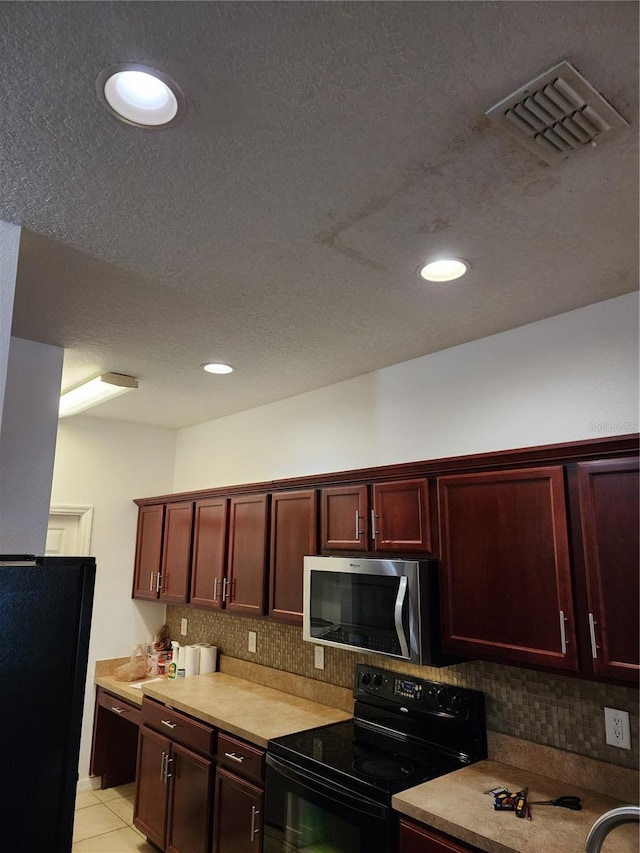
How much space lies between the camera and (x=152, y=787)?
10.6 ft

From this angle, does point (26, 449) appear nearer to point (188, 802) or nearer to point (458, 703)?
point (188, 802)

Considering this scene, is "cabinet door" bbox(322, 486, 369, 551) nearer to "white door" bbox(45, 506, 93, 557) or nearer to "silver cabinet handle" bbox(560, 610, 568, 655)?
"silver cabinet handle" bbox(560, 610, 568, 655)

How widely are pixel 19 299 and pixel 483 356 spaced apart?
1.98m

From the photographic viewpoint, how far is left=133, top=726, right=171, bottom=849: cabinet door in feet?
10.3

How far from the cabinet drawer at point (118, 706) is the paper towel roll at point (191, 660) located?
1.26ft

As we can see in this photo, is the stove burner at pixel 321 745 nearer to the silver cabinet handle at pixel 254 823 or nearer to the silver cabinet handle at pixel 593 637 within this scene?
the silver cabinet handle at pixel 254 823

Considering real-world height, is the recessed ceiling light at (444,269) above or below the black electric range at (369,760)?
above

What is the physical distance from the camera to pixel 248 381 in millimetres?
3322

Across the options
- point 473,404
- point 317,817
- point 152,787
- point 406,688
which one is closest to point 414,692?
point 406,688

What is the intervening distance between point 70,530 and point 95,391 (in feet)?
4.57

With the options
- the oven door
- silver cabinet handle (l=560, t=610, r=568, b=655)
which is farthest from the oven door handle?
silver cabinet handle (l=560, t=610, r=568, b=655)

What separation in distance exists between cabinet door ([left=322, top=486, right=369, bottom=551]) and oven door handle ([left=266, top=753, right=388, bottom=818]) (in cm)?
94

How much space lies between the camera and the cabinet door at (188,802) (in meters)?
2.80

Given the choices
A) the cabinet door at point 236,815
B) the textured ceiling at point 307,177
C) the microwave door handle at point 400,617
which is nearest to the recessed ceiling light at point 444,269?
the textured ceiling at point 307,177
